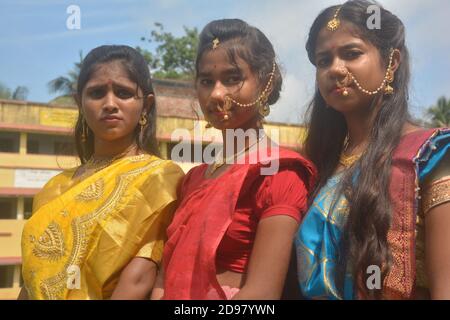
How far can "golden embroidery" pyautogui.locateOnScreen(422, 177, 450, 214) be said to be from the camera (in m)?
2.05

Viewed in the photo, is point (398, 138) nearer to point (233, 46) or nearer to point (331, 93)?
point (331, 93)

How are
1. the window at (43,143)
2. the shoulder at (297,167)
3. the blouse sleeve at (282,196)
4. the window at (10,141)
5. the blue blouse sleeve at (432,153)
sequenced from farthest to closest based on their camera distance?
the window at (43,143) → the window at (10,141) → the shoulder at (297,167) → the blouse sleeve at (282,196) → the blue blouse sleeve at (432,153)

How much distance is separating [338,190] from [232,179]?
0.45 meters

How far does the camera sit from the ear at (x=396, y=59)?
2.42m

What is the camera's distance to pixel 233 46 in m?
2.51

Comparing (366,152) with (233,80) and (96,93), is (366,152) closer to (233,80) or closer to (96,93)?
(233,80)

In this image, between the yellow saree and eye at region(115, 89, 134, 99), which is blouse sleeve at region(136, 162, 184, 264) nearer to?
the yellow saree

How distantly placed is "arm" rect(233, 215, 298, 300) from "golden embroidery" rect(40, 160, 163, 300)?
80 centimetres

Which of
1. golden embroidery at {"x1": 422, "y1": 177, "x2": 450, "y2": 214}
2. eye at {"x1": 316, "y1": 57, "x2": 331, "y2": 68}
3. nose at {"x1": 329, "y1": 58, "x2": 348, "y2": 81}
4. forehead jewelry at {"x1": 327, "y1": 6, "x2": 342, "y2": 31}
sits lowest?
golden embroidery at {"x1": 422, "y1": 177, "x2": 450, "y2": 214}

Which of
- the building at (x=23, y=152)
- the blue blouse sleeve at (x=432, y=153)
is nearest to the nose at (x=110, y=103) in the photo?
the blue blouse sleeve at (x=432, y=153)

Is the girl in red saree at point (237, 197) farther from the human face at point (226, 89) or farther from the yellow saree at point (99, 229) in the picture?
the yellow saree at point (99, 229)

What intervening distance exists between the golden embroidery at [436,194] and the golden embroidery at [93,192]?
1.54 metres

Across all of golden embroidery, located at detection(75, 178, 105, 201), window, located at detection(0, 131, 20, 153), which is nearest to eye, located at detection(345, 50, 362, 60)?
golden embroidery, located at detection(75, 178, 105, 201)

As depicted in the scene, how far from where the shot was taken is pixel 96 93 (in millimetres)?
2875
